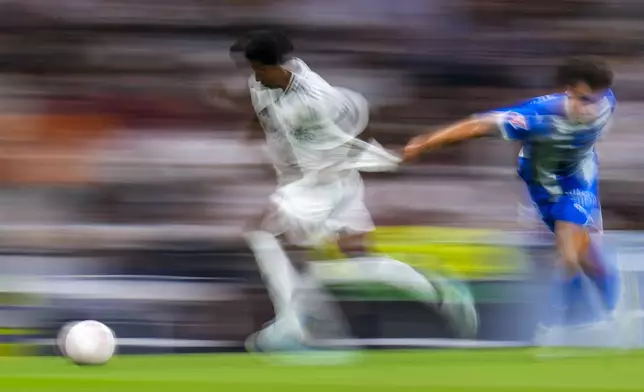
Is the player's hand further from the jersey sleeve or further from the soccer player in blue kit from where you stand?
the jersey sleeve

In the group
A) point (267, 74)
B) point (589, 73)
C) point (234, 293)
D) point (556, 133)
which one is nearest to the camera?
point (589, 73)

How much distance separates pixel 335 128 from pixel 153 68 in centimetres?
197

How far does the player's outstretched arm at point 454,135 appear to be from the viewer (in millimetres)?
5195

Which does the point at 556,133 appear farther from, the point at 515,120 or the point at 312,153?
the point at 312,153

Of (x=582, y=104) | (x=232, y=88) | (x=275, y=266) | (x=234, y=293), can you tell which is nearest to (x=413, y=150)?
(x=582, y=104)

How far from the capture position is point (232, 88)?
7.38m

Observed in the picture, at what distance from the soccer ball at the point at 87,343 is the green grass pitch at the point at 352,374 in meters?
0.04

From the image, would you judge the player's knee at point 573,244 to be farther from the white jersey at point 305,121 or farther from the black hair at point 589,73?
the white jersey at point 305,121

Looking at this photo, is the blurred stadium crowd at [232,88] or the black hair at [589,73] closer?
the black hair at [589,73]

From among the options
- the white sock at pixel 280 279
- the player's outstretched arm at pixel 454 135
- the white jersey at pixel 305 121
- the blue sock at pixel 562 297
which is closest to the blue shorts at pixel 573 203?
the blue sock at pixel 562 297

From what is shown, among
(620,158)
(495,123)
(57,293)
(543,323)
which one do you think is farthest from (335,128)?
(620,158)

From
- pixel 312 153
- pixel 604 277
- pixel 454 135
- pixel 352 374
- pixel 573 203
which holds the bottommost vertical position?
pixel 352 374

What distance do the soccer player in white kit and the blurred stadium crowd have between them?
3.78ft

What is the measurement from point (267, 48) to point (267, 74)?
13cm
